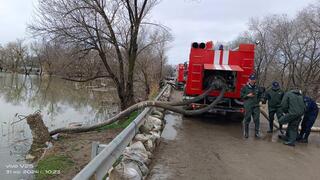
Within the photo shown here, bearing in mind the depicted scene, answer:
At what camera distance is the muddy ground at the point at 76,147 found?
8023 mm

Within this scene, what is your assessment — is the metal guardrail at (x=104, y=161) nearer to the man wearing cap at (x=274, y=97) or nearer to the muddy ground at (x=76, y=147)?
the muddy ground at (x=76, y=147)

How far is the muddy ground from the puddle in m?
1.83

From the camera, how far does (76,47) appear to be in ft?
52.9

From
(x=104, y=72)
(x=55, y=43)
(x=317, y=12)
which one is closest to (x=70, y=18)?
(x=55, y=43)

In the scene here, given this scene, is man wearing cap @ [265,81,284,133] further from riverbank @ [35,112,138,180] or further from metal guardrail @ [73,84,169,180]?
metal guardrail @ [73,84,169,180]

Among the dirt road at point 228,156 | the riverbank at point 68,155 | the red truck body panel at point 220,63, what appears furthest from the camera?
the red truck body panel at point 220,63

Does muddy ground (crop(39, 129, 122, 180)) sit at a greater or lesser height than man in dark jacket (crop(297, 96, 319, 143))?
lesser

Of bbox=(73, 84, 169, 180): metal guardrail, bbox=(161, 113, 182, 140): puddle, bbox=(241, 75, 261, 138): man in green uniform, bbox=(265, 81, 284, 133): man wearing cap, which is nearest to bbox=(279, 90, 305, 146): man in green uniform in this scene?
bbox=(241, 75, 261, 138): man in green uniform

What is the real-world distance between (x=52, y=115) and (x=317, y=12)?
1010 inches

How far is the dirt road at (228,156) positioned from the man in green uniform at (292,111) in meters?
0.35

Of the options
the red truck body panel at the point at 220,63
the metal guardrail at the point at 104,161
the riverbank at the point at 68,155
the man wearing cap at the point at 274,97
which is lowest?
the riverbank at the point at 68,155

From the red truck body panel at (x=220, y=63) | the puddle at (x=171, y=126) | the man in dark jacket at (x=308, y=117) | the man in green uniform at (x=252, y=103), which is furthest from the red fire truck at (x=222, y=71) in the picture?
the man in dark jacket at (x=308, y=117)

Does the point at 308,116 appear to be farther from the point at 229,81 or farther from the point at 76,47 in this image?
the point at 76,47

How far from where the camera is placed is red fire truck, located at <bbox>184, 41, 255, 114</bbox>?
1228 cm
